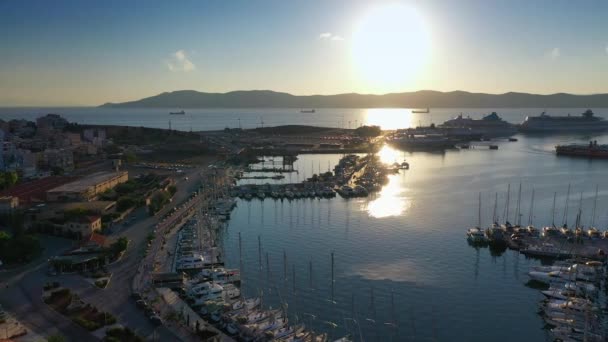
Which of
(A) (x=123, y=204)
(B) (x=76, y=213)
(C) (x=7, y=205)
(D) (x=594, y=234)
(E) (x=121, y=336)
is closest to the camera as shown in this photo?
(E) (x=121, y=336)

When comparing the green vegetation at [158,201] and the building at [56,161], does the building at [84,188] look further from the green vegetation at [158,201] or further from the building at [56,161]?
the building at [56,161]

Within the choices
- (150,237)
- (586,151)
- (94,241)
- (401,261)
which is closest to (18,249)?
(94,241)

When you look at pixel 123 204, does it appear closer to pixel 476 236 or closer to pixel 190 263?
pixel 190 263

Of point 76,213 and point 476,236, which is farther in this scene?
point 476,236

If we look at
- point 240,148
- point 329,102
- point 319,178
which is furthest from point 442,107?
point 319,178

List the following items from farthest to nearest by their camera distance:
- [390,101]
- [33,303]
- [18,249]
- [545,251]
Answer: [390,101] → [545,251] → [18,249] → [33,303]

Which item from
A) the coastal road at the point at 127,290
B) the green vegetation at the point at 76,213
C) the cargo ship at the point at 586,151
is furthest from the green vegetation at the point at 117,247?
the cargo ship at the point at 586,151

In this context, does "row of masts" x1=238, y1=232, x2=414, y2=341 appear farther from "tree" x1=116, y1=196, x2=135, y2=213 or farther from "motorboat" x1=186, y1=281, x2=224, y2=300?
"tree" x1=116, y1=196, x2=135, y2=213
